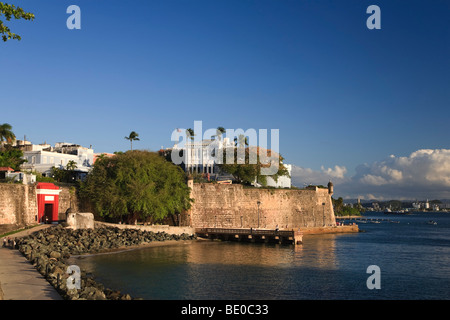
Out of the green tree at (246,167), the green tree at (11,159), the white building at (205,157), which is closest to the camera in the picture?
the green tree at (11,159)

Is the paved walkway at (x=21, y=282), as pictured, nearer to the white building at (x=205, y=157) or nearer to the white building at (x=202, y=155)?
the white building at (x=205, y=157)

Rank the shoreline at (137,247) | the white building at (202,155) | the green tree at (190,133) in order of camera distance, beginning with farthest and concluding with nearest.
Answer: the green tree at (190,133) → the white building at (202,155) → the shoreline at (137,247)

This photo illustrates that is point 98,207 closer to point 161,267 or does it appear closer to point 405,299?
point 161,267

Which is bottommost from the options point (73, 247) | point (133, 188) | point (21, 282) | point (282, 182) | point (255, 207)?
point (73, 247)

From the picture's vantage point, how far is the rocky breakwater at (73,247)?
1789cm

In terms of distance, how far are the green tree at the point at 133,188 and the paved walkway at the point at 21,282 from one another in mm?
18237

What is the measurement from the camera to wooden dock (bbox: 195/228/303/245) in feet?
148

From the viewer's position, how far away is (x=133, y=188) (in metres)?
43.1

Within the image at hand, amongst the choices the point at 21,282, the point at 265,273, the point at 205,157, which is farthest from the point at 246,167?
the point at 21,282

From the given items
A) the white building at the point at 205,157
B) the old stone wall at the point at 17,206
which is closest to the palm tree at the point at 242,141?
the white building at the point at 205,157

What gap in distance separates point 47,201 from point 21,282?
24.6 m

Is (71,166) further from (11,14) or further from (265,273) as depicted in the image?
(11,14)

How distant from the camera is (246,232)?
157 feet

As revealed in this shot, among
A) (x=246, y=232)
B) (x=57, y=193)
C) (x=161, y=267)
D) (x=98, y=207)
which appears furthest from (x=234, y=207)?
(x=161, y=267)
